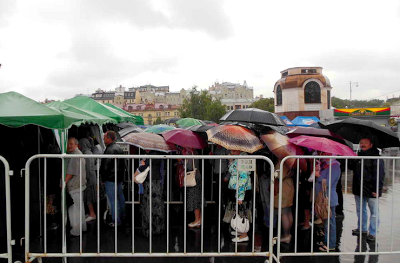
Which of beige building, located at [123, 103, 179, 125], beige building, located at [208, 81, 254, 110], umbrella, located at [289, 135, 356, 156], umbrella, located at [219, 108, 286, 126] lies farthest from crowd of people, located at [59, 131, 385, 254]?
beige building, located at [208, 81, 254, 110]

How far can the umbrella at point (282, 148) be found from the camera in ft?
15.1

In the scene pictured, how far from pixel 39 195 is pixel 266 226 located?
4.07 metres

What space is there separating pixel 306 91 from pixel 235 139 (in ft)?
112

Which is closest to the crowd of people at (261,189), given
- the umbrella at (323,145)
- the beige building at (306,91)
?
the umbrella at (323,145)

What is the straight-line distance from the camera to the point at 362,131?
5512 mm

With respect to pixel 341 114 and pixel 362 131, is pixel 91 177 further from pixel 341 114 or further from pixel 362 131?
pixel 341 114

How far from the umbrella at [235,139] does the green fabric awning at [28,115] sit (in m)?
2.33

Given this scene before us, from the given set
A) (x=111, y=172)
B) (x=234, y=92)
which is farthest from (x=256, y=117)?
(x=234, y=92)

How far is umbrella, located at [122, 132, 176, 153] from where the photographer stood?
4961mm

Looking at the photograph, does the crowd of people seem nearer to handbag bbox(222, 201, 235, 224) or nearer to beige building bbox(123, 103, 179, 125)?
handbag bbox(222, 201, 235, 224)

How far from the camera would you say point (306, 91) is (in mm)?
36344

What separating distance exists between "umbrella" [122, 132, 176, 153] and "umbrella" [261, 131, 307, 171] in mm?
1594

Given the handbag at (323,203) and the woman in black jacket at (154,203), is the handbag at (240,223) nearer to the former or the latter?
the handbag at (323,203)

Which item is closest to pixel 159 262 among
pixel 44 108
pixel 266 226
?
pixel 266 226
